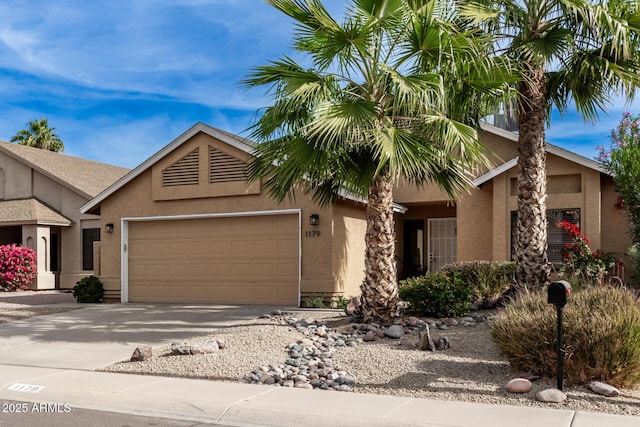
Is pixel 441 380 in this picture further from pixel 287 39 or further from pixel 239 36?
pixel 239 36

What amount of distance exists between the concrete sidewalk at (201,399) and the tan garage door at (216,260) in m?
4.92

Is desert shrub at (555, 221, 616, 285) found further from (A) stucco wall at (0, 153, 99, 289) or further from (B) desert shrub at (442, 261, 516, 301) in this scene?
(A) stucco wall at (0, 153, 99, 289)

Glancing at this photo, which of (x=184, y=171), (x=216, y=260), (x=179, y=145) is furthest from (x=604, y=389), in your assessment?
(x=179, y=145)

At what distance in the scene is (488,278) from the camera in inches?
598

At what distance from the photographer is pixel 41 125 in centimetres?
4112

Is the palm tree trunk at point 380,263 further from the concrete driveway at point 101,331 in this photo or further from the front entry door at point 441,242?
the front entry door at point 441,242

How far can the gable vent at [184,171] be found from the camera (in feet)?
59.0

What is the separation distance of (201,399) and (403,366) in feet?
9.41

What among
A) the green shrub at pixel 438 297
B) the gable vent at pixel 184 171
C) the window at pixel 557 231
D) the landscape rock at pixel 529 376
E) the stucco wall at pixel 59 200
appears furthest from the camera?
the stucco wall at pixel 59 200

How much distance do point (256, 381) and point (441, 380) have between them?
2457mm

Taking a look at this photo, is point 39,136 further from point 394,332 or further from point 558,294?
point 558,294

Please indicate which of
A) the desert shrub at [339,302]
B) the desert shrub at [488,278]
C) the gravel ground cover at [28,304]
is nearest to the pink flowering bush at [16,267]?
the gravel ground cover at [28,304]

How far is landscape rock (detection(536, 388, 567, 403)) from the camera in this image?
6.98 metres

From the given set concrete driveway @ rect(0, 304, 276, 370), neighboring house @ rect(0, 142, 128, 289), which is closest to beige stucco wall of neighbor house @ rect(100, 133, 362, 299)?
concrete driveway @ rect(0, 304, 276, 370)
